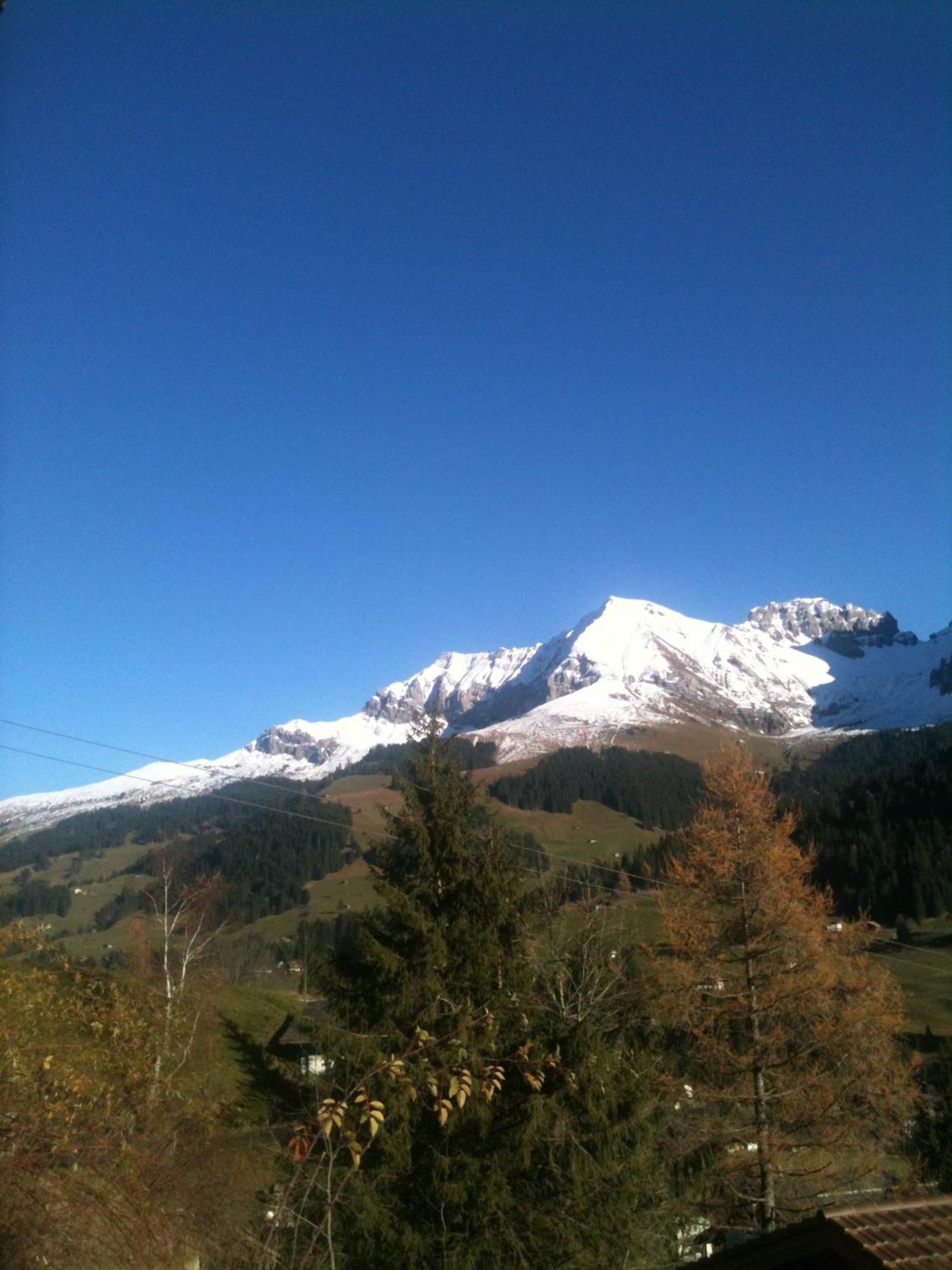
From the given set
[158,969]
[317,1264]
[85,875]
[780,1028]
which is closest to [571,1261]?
[317,1264]

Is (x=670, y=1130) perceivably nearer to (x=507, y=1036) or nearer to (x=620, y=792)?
(x=507, y=1036)

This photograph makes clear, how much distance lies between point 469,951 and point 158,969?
32706mm

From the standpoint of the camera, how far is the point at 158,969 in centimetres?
4216

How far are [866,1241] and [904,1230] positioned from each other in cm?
42

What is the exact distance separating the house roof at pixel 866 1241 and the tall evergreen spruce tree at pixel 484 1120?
130 inches

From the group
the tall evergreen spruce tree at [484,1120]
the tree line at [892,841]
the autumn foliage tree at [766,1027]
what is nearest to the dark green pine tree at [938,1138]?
the autumn foliage tree at [766,1027]

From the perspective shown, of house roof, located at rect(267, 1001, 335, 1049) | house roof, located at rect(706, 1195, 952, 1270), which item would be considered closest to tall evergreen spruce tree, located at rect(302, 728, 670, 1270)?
house roof, located at rect(267, 1001, 335, 1049)

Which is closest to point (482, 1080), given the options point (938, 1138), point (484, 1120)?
point (484, 1120)

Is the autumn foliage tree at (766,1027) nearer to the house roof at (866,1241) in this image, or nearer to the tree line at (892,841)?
the house roof at (866,1241)

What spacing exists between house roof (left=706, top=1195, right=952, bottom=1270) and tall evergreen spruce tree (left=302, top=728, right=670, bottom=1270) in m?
3.31

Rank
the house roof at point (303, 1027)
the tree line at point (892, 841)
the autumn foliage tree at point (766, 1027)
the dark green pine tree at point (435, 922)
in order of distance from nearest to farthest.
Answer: the house roof at point (303, 1027)
the dark green pine tree at point (435, 922)
the autumn foliage tree at point (766, 1027)
the tree line at point (892, 841)

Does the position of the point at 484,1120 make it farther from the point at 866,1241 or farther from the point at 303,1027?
the point at 866,1241

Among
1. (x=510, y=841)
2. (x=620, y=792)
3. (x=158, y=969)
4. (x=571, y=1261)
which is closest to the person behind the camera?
(x=571, y=1261)

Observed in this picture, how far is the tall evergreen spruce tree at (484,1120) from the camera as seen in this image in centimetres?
1221
